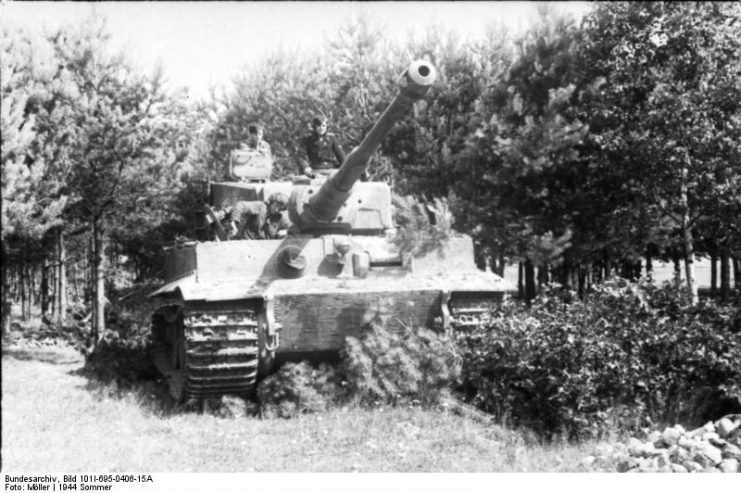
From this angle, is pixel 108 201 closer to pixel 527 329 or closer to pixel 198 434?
pixel 198 434

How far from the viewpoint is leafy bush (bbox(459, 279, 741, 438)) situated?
784 centimetres

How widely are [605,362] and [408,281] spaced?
2.22 metres

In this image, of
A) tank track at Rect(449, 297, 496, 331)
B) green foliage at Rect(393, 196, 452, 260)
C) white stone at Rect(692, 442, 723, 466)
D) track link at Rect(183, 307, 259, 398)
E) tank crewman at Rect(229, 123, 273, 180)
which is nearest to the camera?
white stone at Rect(692, 442, 723, 466)

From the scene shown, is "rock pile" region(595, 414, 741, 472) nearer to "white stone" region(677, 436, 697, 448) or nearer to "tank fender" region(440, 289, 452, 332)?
"white stone" region(677, 436, 697, 448)

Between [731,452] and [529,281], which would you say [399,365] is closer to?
[731,452]

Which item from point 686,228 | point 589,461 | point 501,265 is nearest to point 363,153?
point 589,461

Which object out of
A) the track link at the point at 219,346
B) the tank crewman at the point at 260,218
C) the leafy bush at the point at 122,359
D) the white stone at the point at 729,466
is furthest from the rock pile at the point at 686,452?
the leafy bush at the point at 122,359

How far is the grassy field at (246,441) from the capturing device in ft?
20.4

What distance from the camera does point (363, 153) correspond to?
25.2 feet

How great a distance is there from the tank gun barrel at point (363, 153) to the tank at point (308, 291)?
0.01 metres

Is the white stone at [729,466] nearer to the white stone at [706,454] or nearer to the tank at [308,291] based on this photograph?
the white stone at [706,454]

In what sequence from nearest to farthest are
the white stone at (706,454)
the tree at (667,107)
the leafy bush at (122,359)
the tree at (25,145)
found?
the white stone at (706,454)
the tree at (25,145)
the leafy bush at (122,359)
the tree at (667,107)

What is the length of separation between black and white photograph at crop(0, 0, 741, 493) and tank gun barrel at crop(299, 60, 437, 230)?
0.03 metres

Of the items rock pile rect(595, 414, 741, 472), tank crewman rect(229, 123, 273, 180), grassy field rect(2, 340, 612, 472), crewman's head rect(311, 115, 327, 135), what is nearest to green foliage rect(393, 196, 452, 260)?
grassy field rect(2, 340, 612, 472)
